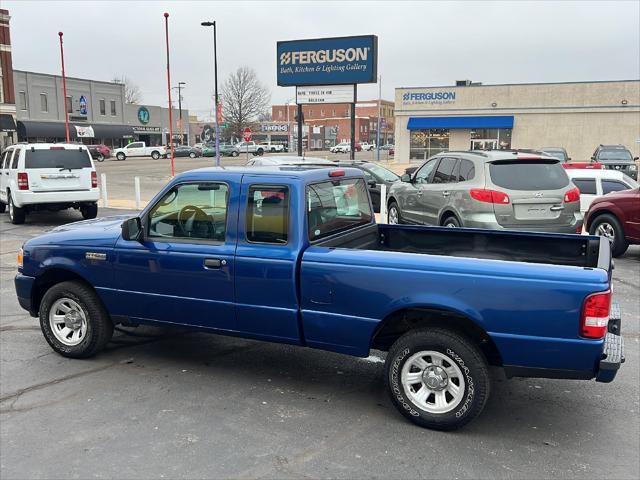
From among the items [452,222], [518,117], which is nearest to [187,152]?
[518,117]

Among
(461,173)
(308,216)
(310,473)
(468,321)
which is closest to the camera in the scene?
(310,473)

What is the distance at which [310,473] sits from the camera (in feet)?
11.3

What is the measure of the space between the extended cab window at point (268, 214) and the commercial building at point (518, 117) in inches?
1493

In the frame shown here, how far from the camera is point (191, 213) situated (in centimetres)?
473

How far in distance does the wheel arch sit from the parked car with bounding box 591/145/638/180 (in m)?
21.3

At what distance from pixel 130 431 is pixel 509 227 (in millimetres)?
6428

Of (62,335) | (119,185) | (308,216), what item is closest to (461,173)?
(308,216)

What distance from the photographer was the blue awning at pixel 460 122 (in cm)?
4053

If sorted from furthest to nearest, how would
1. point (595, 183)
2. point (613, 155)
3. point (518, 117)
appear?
point (518, 117)
point (613, 155)
point (595, 183)

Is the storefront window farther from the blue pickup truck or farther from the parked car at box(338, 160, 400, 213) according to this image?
the blue pickup truck

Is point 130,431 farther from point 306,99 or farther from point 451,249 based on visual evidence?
point 306,99

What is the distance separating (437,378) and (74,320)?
3269 millimetres

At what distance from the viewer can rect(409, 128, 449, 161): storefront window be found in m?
42.7

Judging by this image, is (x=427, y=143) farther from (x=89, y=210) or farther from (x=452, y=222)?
(x=452, y=222)
